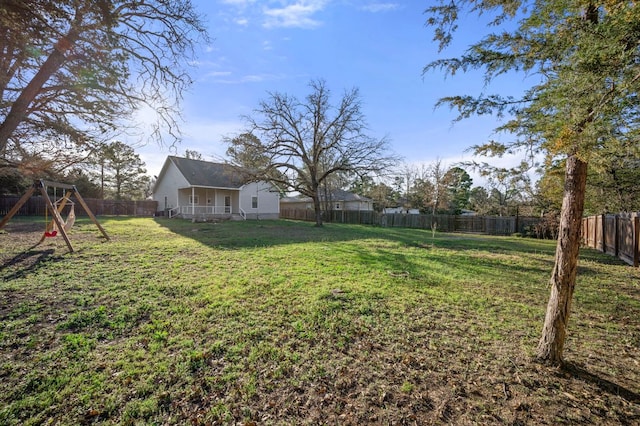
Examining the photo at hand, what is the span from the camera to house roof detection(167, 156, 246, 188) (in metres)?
23.2

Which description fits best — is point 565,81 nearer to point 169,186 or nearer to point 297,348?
point 297,348

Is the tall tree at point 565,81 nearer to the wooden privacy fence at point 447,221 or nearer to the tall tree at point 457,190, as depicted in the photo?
the wooden privacy fence at point 447,221

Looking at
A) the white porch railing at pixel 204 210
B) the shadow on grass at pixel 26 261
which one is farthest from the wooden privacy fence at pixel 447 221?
the shadow on grass at pixel 26 261

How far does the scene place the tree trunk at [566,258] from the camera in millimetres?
2746

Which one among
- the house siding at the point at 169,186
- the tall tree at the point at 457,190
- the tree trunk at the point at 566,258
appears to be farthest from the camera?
the tall tree at the point at 457,190

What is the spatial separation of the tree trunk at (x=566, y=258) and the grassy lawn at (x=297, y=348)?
1.05ft

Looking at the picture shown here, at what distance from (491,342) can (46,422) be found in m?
4.46

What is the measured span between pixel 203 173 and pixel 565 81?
26.0m

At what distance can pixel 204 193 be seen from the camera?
82.9 ft

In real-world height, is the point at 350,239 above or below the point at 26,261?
below

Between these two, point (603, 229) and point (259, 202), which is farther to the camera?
point (259, 202)

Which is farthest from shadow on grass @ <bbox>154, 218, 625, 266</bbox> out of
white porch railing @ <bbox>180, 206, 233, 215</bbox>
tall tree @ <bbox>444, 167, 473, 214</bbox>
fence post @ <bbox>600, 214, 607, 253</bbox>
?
tall tree @ <bbox>444, 167, 473, 214</bbox>

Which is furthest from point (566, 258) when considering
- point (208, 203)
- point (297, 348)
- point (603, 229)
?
point (208, 203)

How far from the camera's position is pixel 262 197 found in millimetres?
28125
